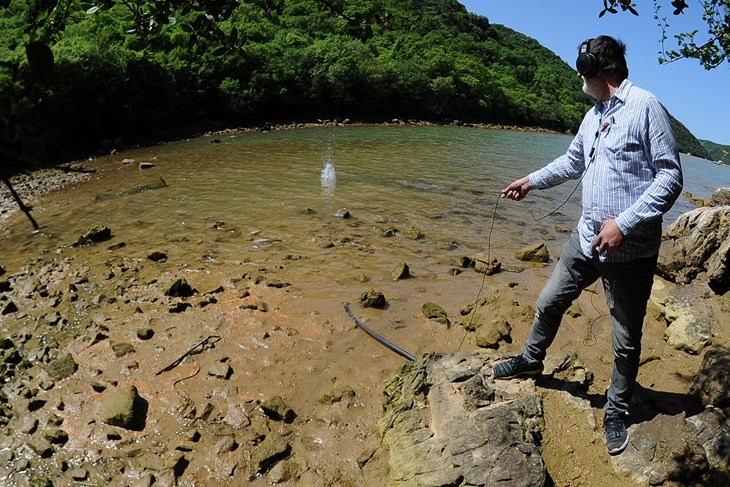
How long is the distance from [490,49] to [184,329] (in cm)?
9485

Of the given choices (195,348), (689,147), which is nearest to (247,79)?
(195,348)

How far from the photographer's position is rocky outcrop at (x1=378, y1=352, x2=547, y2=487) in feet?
10.8

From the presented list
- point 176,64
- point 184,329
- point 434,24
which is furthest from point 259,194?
point 434,24

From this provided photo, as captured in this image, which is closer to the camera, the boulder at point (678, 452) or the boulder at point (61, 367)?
the boulder at point (678, 452)

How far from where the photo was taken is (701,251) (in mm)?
6734

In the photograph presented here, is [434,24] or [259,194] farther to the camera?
[434,24]

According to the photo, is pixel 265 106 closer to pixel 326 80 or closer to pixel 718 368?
pixel 326 80

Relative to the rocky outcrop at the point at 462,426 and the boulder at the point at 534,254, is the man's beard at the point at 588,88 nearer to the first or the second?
the rocky outcrop at the point at 462,426

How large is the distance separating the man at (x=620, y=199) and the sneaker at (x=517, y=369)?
0.66 m

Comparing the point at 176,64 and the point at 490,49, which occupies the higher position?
the point at 490,49

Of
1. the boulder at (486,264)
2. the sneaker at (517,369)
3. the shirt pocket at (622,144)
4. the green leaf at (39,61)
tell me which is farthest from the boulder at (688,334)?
the green leaf at (39,61)

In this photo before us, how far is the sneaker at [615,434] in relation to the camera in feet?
11.1

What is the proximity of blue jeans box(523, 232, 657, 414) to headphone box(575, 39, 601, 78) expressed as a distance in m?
1.15

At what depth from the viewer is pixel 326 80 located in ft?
133
